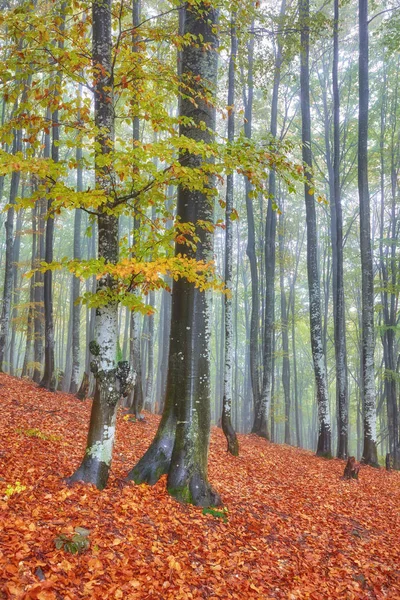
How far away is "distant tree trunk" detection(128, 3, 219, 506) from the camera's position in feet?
18.4

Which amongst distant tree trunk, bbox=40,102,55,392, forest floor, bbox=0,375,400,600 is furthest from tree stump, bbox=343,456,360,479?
distant tree trunk, bbox=40,102,55,392

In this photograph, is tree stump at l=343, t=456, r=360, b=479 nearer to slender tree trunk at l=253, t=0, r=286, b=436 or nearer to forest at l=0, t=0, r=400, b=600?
forest at l=0, t=0, r=400, b=600

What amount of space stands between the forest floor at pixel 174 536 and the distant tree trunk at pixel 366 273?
4.91 m

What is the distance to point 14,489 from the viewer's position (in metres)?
4.45

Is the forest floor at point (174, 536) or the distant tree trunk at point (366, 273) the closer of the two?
the forest floor at point (174, 536)

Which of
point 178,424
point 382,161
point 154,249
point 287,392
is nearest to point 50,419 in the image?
point 178,424

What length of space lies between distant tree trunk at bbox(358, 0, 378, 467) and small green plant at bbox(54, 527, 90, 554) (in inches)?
436

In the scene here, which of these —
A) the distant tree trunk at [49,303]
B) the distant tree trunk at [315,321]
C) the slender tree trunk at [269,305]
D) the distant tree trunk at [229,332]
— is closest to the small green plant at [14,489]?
the distant tree trunk at [229,332]

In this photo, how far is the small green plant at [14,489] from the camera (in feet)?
14.2

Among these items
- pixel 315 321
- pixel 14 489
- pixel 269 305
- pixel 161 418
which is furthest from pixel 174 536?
pixel 269 305

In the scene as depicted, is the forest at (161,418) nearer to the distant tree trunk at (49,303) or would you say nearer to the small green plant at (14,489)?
the small green plant at (14,489)

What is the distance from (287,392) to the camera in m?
21.1

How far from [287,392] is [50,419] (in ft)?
48.3

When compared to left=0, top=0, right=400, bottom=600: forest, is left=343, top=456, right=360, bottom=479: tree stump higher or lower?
lower
